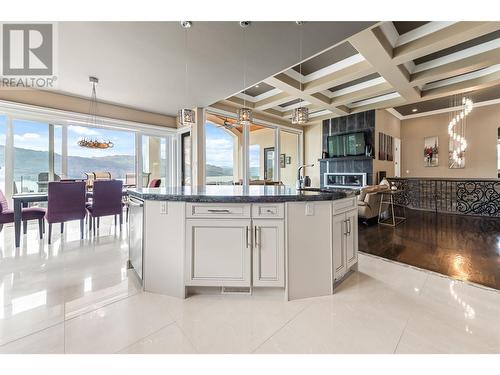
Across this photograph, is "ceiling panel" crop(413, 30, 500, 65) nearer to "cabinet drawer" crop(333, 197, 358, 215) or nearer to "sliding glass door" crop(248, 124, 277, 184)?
"cabinet drawer" crop(333, 197, 358, 215)

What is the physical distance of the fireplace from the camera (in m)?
7.09

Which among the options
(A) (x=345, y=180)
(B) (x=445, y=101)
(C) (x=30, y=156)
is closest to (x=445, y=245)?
(A) (x=345, y=180)

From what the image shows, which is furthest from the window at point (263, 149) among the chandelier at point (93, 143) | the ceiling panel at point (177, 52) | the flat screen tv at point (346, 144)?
the chandelier at point (93, 143)

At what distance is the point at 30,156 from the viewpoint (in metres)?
4.80

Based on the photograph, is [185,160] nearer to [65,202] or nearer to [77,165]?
[77,165]

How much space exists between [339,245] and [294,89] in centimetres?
399

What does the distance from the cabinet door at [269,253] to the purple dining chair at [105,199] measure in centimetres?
318

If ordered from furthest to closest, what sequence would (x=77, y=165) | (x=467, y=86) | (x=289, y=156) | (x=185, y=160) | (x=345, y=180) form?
(x=289, y=156), (x=345, y=180), (x=185, y=160), (x=77, y=165), (x=467, y=86)

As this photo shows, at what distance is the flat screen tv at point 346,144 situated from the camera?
22.8 feet

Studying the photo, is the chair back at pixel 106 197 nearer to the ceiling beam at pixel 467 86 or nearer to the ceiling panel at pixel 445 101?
the ceiling beam at pixel 467 86

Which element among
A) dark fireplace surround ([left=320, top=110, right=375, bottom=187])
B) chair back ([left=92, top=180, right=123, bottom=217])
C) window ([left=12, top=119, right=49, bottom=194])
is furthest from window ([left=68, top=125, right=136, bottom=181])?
dark fireplace surround ([left=320, top=110, right=375, bottom=187])

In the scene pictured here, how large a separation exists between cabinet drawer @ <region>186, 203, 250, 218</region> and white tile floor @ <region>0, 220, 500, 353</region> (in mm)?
728
